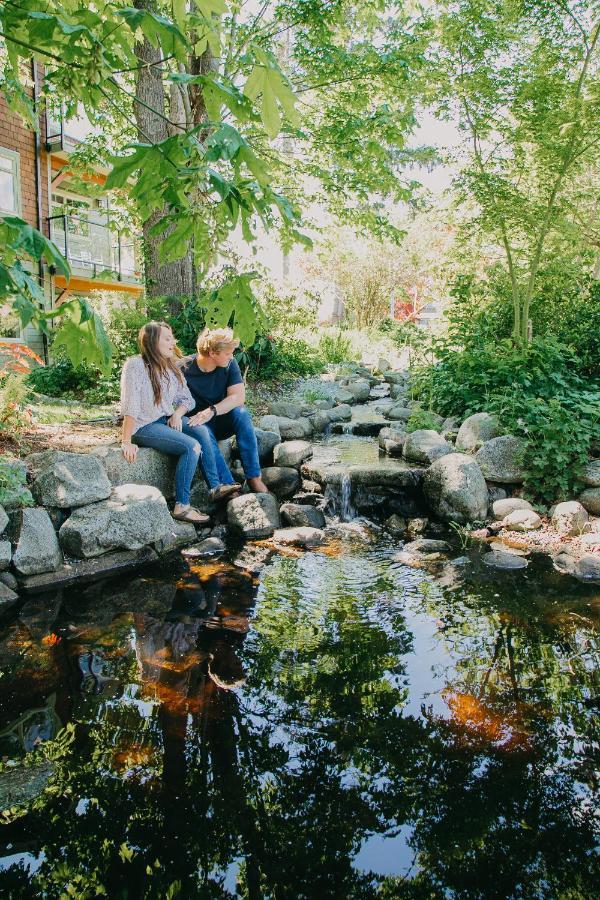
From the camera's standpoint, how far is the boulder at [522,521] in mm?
5535

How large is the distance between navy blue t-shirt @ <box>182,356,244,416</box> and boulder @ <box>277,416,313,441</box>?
232 cm

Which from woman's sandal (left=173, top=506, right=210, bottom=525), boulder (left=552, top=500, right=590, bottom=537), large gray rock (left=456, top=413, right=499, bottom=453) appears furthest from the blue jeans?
boulder (left=552, top=500, right=590, bottom=537)

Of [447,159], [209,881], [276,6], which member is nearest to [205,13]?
[209,881]

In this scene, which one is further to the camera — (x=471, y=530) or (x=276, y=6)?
(x=276, y=6)

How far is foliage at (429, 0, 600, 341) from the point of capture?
7.63 meters

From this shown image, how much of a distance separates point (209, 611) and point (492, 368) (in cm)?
585

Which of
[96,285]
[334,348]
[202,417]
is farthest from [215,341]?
[96,285]

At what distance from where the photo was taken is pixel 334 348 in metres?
15.1

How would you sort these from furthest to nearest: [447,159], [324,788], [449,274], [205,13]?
1. [449,274]
2. [447,159]
3. [324,788]
4. [205,13]

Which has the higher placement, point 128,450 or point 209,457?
point 128,450

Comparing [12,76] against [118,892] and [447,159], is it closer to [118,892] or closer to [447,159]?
[118,892]

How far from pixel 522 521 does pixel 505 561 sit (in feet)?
2.99

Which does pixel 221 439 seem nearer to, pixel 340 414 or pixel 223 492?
pixel 223 492

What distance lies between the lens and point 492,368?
8.20 meters
